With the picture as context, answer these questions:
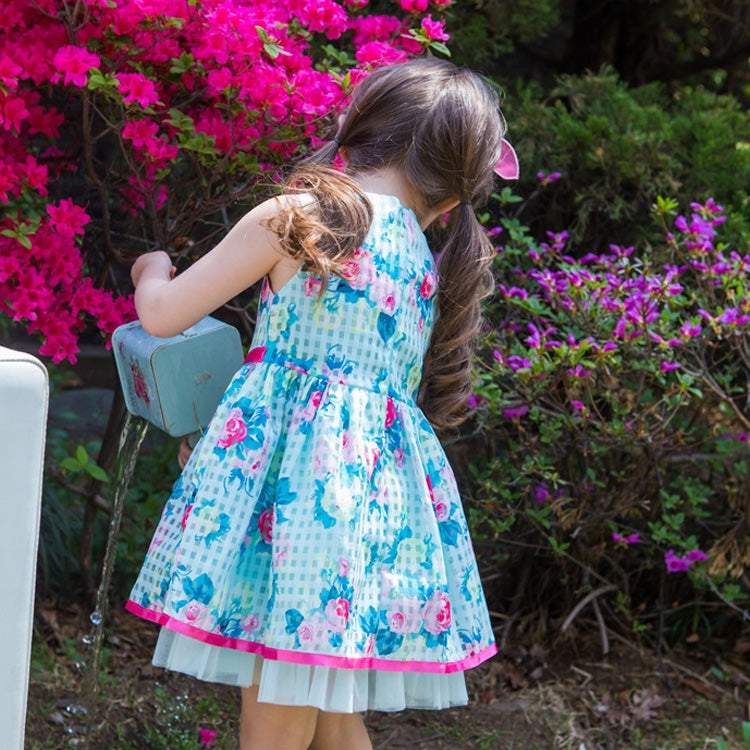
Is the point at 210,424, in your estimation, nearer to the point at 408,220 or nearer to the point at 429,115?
the point at 408,220

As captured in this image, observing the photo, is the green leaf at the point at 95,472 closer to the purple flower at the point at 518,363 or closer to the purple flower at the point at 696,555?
the purple flower at the point at 518,363

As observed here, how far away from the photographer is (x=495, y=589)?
10.2 ft

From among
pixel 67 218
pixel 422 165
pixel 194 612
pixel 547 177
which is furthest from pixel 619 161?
pixel 194 612

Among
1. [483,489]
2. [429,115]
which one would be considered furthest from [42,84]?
[483,489]

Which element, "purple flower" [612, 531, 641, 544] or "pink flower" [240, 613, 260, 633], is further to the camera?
"purple flower" [612, 531, 641, 544]

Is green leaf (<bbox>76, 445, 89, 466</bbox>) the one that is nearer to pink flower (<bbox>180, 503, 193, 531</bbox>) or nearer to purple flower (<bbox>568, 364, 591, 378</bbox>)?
pink flower (<bbox>180, 503, 193, 531</bbox>)

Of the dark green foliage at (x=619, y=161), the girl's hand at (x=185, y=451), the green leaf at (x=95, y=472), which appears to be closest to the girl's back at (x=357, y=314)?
the girl's hand at (x=185, y=451)

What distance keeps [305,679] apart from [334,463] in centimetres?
34

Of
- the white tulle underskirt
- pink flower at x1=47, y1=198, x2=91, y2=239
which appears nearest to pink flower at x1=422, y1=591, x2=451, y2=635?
the white tulle underskirt

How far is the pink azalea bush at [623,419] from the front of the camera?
8.27 feet

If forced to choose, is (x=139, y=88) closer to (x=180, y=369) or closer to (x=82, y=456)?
(x=180, y=369)

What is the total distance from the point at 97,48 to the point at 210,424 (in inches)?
30.7

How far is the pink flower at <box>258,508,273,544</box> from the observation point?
1.75 m

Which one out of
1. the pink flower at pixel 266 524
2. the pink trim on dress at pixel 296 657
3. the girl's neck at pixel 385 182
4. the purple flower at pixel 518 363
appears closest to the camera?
the pink trim on dress at pixel 296 657
